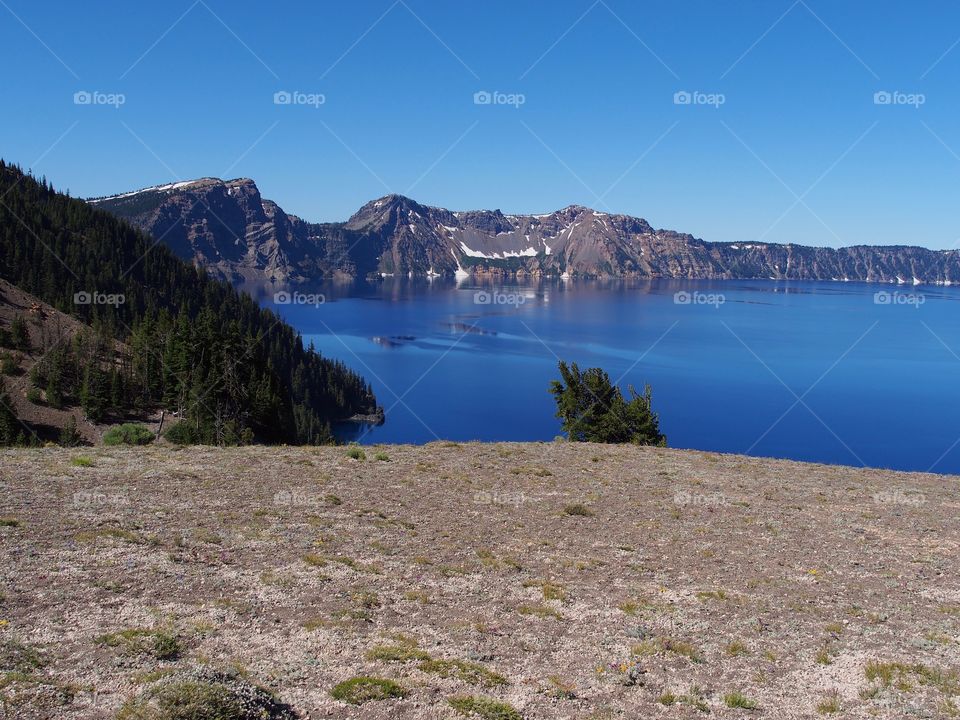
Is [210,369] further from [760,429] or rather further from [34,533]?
[760,429]

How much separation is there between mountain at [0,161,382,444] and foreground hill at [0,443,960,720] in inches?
1452

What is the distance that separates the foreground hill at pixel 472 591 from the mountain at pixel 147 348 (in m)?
36.9

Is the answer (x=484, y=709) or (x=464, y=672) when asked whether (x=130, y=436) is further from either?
(x=484, y=709)

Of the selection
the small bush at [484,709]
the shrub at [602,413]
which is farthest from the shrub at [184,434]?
the small bush at [484,709]

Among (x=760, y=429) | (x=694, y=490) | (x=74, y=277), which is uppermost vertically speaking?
(x=74, y=277)

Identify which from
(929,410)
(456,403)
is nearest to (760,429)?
(929,410)

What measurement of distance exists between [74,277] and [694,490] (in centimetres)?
16923

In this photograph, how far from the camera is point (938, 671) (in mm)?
12789

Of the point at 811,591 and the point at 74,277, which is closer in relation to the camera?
the point at 811,591

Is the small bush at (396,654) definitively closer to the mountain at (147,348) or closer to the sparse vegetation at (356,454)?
the sparse vegetation at (356,454)

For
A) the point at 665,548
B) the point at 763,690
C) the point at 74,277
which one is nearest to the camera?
the point at 763,690

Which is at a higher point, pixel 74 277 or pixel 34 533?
pixel 74 277

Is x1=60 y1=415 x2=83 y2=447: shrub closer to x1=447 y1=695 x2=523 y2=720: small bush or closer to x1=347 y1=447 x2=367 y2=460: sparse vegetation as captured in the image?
x1=347 y1=447 x2=367 y2=460: sparse vegetation

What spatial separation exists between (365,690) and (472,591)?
Answer: 561 cm
